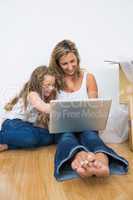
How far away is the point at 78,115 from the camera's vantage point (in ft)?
4.11

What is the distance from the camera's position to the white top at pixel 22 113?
1486 millimetres

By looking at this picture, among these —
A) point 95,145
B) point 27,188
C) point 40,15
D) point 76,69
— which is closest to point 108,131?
point 76,69

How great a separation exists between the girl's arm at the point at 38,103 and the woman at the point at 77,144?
15cm

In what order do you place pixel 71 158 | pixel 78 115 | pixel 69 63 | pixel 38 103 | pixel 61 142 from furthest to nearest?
pixel 69 63 < pixel 38 103 < pixel 78 115 < pixel 61 142 < pixel 71 158

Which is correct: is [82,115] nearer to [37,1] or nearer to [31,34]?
[31,34]

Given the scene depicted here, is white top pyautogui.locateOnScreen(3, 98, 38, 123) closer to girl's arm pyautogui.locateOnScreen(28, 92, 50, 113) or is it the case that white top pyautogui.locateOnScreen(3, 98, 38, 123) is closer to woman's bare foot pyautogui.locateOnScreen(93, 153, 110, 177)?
girl's arm pyautogui.locateOnScreen(28, 92, 50, 113)

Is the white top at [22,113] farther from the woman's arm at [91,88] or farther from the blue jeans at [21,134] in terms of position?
the woman's arm at [91,88]

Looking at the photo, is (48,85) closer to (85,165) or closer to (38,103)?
(38,103)

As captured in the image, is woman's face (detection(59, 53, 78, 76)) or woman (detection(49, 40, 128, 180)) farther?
woman's face (detection(59, 53, 78, 76))

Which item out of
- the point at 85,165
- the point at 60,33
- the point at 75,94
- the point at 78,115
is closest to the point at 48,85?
the point at 75,94

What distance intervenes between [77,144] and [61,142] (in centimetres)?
9

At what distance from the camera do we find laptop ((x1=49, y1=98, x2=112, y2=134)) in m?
1.18

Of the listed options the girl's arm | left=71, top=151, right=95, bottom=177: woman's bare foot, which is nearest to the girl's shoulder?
the girl's arm

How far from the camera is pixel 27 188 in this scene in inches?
35.6
